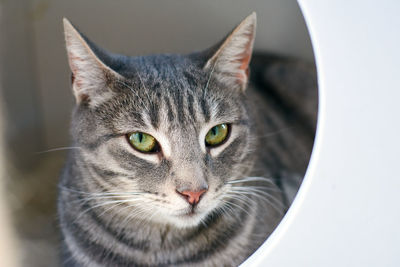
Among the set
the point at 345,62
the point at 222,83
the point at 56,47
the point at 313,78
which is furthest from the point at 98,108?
the point at 313,78

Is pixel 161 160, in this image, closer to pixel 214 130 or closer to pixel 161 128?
pixel 161 128

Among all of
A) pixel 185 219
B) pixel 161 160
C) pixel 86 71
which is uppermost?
pixel 86 71

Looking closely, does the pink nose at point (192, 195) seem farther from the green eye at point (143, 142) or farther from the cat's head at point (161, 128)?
the green eye at point (143, 142)

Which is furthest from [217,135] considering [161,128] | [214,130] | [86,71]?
[86,71]

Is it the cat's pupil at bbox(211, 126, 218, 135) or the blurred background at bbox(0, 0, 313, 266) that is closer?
the cat's pupil at bbox(211, 126, 218, 135)

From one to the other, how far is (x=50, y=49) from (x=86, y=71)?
0.94m

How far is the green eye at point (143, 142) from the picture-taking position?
4.38 feet

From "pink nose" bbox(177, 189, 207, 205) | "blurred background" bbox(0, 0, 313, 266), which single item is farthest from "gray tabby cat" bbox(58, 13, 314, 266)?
"blurred background" bbox(0, 0, 313, 266)

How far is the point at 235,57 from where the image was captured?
59.0 inches

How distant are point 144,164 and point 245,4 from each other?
1.08 meters

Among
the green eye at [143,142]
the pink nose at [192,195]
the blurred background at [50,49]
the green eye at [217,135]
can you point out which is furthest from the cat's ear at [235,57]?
the blurred background at [50,49]

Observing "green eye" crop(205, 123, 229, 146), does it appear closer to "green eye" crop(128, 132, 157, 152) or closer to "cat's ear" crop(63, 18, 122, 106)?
"green eye" crop(128, 132, 157, 152)

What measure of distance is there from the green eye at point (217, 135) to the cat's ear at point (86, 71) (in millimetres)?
324

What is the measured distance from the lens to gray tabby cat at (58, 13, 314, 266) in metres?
1.30
